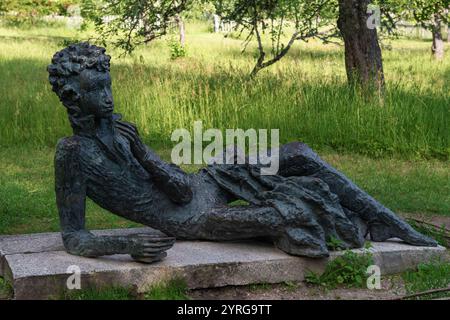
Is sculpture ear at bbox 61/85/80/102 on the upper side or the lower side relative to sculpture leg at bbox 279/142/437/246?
upper

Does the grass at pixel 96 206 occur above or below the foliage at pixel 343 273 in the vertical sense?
below

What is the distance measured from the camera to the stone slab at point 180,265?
5054 mm

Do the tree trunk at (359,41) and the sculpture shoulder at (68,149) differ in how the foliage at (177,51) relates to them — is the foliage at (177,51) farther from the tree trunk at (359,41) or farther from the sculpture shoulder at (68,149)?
the sculpture shoulder at (68,149)

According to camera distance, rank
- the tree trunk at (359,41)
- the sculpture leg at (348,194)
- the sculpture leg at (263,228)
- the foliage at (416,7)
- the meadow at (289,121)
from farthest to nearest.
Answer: the foliage at (416,7), the tree trunk at (359,41), the meadow at (289,121), the sculpture leg at (348,194), the sculpture leg at (263,228)

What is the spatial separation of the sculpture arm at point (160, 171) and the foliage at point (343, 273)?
1.03m

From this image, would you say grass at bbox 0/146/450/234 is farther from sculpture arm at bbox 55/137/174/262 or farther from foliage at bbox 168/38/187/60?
foliage at bbox 168/38/187/60

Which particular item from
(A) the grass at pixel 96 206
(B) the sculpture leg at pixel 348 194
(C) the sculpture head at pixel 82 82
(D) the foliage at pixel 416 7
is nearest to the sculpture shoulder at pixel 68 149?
(C) the sculpture head at pixel 82 82

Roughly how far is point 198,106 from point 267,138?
1403 millimetres

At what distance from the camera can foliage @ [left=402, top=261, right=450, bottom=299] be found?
5609 millimetres

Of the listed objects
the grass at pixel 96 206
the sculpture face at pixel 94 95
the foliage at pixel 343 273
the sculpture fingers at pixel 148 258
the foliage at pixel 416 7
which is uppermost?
the foliage at pixel 416 7

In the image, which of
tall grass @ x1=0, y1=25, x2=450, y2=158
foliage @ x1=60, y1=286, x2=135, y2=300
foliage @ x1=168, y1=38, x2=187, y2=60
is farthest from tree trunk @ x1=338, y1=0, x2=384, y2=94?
foliage @ x1=168, y1=38, x2=187, y2=60

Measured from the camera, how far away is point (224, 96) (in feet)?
39.5

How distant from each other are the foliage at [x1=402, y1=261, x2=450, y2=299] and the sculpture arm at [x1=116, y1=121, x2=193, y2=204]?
5.39 feet

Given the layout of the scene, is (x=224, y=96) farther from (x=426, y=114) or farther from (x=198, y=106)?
(x=426, y=114)
